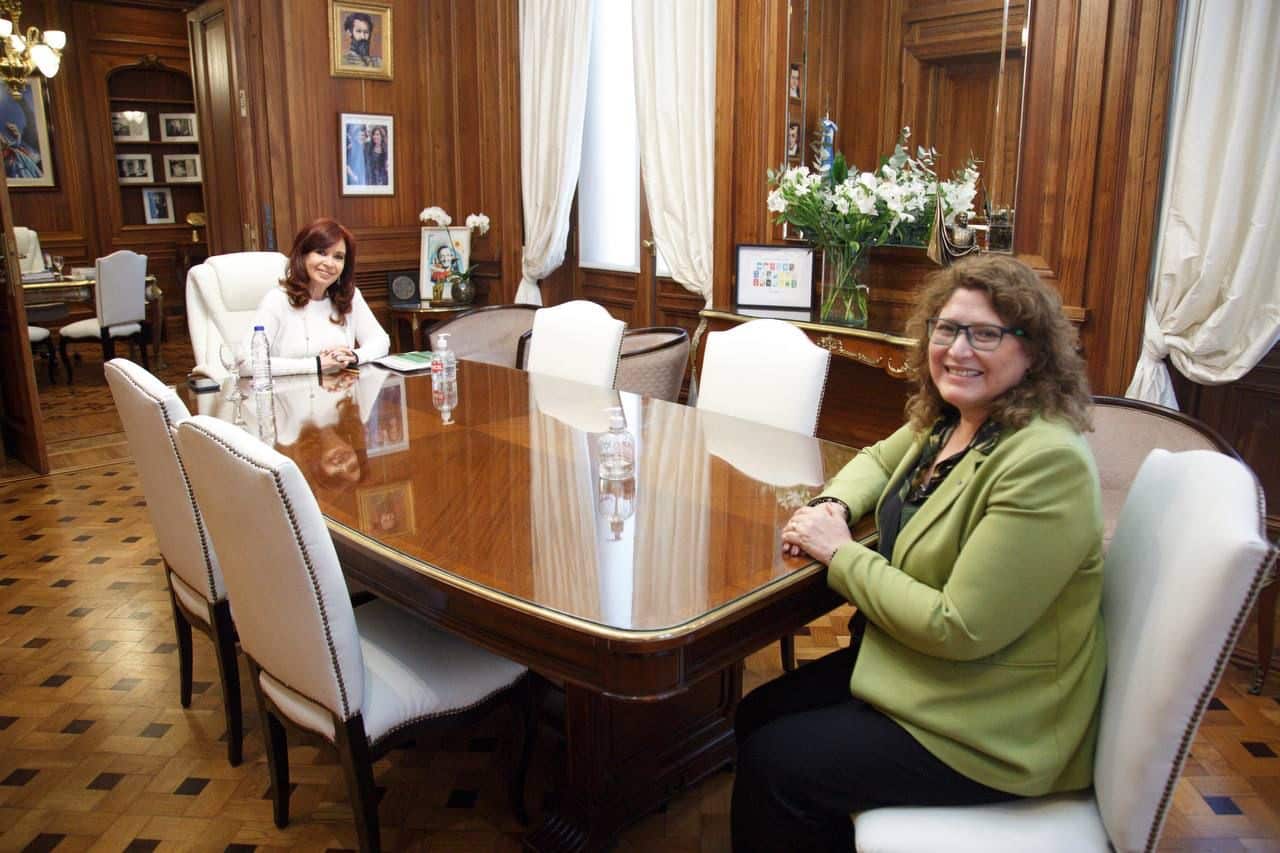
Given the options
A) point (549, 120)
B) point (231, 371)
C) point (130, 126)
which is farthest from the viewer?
point (130, 126)

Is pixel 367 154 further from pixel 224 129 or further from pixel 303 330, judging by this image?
pixel 303 330

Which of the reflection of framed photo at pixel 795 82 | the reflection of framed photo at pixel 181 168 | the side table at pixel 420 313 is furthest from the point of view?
the reflection of framed photo at pixel 181 168

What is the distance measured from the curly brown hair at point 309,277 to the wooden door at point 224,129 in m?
2.38

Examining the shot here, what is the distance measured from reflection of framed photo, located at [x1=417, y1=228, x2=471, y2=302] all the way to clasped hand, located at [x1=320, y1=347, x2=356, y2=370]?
2.30 metres

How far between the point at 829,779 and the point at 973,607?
0.37m

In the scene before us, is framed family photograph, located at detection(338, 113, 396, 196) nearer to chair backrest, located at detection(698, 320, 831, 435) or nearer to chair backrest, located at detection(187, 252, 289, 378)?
chair backrest, located at detection(187, 252, 289, 378)

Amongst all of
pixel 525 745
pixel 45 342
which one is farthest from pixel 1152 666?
pixel 45 342

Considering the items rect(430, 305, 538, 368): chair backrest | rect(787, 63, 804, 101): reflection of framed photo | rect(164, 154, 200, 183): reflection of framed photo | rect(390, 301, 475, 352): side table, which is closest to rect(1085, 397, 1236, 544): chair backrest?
rect(787, 63, 804, 101): reflection of framed photo

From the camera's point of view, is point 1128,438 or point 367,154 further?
point 367,154

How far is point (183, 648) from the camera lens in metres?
2.67

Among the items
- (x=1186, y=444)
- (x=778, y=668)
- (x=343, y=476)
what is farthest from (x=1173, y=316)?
(x=343, y=476)

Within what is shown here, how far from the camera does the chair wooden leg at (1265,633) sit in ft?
8.66

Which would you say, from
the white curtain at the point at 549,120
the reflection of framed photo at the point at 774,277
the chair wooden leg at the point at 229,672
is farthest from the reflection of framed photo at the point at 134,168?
the chair wooden leg at the point at 229,672

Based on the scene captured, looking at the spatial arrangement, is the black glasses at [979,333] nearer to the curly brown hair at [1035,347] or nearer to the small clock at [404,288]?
the curly brown hair at [1035,347]
